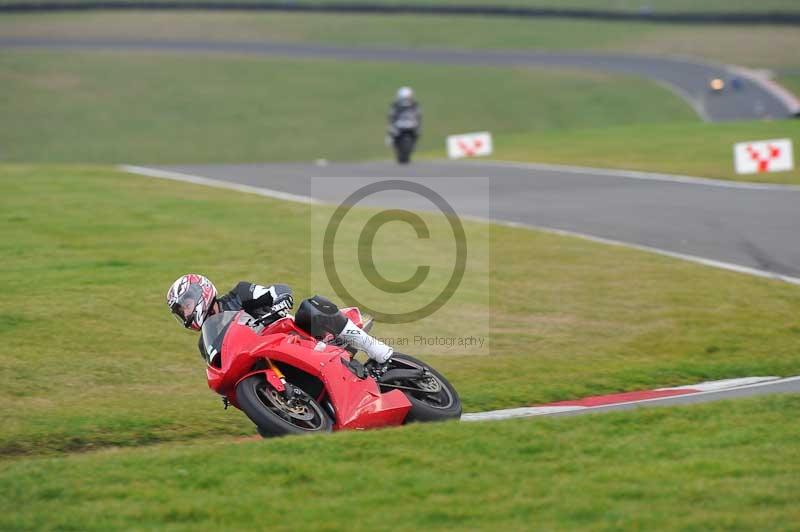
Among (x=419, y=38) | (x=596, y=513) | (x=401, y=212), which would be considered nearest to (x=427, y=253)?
(x=401, y=212)

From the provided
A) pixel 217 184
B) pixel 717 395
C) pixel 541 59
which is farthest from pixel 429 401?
pixel 541 59

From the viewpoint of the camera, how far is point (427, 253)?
53.4 ft

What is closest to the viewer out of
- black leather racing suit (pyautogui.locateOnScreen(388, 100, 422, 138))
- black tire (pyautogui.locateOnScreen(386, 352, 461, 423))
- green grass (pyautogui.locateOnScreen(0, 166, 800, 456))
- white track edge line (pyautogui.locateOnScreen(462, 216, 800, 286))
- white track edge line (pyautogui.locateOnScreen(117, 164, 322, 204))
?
black tire (pyautogui.locateOnScreen(386, 352, 461, 423))

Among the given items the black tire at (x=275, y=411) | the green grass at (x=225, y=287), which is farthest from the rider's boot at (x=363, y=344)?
the green grass at (x=225, y=287)

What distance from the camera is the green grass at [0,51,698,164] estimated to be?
112 ft

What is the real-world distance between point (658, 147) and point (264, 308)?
65.8 feet

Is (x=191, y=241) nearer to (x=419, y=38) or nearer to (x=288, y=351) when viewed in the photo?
(x=288, y=351)

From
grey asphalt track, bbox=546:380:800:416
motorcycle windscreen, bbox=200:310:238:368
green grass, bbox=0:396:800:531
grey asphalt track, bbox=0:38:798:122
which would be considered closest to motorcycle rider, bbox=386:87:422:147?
grey asphalt track, bbox=0:38:798:122

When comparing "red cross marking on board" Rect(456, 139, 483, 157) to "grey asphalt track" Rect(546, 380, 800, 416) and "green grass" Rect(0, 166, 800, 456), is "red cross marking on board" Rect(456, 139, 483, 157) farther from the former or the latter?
"grey asphalt track" Rect(546, 380, 800, 416)

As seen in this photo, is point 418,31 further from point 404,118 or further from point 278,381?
point 278,381

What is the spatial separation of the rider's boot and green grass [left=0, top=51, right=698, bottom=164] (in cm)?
2413

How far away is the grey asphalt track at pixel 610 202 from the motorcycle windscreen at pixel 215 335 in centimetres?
915

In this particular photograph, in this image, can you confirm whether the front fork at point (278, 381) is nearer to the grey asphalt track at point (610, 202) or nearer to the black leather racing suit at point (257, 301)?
the black leather racing suit at point (257, 301)

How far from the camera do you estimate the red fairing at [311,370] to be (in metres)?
7.99
